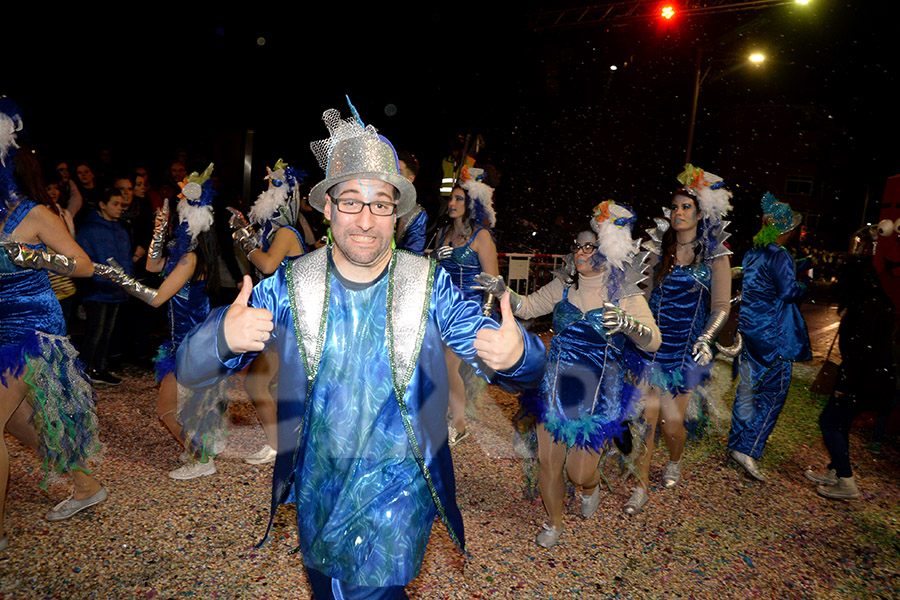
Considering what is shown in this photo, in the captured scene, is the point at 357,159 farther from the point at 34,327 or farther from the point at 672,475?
the point at 672,475

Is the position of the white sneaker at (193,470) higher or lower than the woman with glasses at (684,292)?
lower

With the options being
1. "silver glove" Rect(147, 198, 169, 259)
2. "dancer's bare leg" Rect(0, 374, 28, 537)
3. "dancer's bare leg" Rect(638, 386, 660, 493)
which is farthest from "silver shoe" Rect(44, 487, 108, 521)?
"dancer's bare leg" Rect(638, 386, 660, 493)

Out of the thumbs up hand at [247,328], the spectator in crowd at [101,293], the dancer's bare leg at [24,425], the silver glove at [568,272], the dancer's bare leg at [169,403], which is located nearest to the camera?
the thumbs up hand at [247,328]

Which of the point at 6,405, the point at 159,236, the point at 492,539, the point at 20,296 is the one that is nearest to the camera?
the point at 6,405

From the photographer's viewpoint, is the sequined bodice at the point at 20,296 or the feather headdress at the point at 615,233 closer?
the sequined bodice at the point at 20,296

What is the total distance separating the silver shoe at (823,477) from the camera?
14.5ft

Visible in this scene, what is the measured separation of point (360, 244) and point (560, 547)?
2.40 metres

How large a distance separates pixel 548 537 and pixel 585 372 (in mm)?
987

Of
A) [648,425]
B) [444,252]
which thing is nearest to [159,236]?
[444,252]

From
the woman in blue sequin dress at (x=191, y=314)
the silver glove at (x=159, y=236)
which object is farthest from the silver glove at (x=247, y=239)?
the silver glove at (x=159, y=236)

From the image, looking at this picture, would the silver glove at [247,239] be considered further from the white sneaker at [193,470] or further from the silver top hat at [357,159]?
the silver top hat at [357,159]

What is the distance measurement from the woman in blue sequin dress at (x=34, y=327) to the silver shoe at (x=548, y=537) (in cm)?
265

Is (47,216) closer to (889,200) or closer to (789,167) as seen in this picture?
(889,200)

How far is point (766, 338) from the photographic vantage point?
4.56 m
